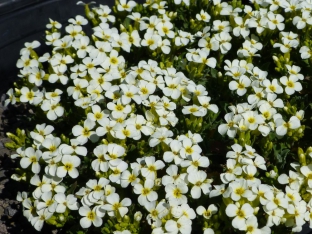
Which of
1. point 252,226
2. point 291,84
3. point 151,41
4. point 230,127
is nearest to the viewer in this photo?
point 252,226

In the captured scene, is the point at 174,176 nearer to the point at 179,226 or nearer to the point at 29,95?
the point at 179,226

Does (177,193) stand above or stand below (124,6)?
below

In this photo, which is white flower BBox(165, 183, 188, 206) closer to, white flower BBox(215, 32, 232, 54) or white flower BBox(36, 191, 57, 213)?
white flower BBox(36, 191, 57, 213)

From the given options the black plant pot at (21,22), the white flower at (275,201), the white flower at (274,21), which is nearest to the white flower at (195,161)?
the white flower at (275,201)

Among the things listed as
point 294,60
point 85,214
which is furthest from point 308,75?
point 85,214

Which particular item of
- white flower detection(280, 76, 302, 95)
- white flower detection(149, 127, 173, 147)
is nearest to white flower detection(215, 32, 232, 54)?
white flower detection(280, 76, 302, 95)

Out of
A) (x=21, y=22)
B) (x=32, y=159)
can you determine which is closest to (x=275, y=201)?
(x=32, y=159)

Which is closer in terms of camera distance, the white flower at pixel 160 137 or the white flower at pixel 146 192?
the white flower at pixel 146 192

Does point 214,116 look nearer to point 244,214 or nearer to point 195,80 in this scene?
point 195,80

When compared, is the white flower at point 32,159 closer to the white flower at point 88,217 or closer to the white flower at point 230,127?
the white flower at point 88,217
